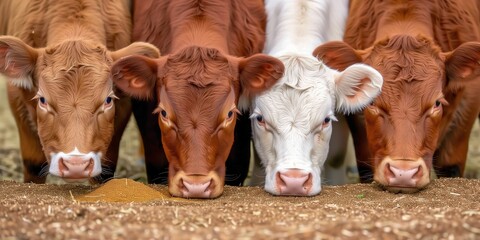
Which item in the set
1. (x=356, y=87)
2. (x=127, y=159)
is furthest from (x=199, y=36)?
(x=127, y=159)

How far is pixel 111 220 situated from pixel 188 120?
190cm

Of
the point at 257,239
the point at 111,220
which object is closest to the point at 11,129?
the point at 111,220

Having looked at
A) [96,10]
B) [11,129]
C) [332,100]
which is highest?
[96,10]

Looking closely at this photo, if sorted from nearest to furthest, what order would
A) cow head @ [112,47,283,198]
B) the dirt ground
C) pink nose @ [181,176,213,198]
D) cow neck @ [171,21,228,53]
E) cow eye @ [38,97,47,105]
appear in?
the dirt ground → pink nose @ [181,176,213,198] → cow head @ [112,47,283,198] → cow eye @ [38,97,47,105] → cow neck @ [171,21,228,53]

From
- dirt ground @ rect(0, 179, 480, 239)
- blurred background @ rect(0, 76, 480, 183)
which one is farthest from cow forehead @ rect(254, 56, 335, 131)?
blurred background @ rect(0, 76, 480, 183)

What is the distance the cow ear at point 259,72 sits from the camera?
8297 millimetres

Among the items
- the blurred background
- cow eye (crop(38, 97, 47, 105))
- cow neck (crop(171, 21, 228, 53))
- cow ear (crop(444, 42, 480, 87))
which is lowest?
the blurred background

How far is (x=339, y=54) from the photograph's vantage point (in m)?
8.91

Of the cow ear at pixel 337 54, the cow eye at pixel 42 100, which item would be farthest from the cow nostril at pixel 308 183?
the cow eye at pixel 42 100

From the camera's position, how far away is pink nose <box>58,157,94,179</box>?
7.73 metres

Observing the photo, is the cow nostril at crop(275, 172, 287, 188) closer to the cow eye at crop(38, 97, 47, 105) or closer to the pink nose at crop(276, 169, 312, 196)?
the pink nose at crop(276, 169, 312, 196)

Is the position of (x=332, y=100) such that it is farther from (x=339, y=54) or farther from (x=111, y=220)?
(x=111, y=220)

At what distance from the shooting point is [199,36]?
28.7 feet

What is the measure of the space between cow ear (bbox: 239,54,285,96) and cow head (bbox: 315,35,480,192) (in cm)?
68
